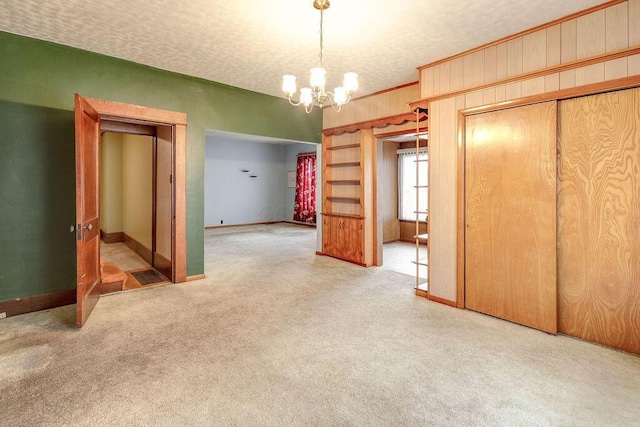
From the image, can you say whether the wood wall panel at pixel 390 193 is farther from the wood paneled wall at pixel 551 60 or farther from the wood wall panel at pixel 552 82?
the wood wall panel at pixel 552 82

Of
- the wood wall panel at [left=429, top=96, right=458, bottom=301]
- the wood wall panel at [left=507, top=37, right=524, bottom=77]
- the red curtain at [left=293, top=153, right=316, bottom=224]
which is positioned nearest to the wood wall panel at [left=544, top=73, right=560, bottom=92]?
the wood wall panel at [left=507, top=37, right=524, bottom=77]

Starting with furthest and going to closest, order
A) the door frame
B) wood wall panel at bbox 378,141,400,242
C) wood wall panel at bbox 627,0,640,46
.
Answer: wood wall panel at bbox 378,141,400,242, the door frame, wood wall panel at bbox 627,0,640,46

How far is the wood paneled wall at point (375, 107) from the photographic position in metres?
4.70

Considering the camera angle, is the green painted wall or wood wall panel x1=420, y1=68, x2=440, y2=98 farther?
wood wall panel x1=420, y1=68, x2=440, y2=98

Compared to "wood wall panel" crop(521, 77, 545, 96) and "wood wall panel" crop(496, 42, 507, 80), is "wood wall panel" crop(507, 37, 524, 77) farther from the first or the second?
"wood wall panel" crop(521, 77, 545, 96)

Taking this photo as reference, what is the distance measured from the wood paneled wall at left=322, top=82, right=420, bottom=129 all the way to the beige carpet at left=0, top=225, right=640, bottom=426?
2.76m

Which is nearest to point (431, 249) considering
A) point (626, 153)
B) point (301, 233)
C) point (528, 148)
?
point (528, 148)

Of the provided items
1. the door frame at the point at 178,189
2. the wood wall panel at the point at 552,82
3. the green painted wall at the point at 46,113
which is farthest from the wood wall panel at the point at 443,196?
the green painted wall at the point at 46,113

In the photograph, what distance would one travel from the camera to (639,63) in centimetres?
250

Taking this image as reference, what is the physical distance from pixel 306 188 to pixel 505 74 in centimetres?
762

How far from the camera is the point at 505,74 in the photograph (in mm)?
3211

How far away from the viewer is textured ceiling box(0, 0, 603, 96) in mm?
2709

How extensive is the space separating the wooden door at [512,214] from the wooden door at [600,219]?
4.4 inches

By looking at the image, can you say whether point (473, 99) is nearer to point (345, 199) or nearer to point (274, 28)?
point (274, 28)
